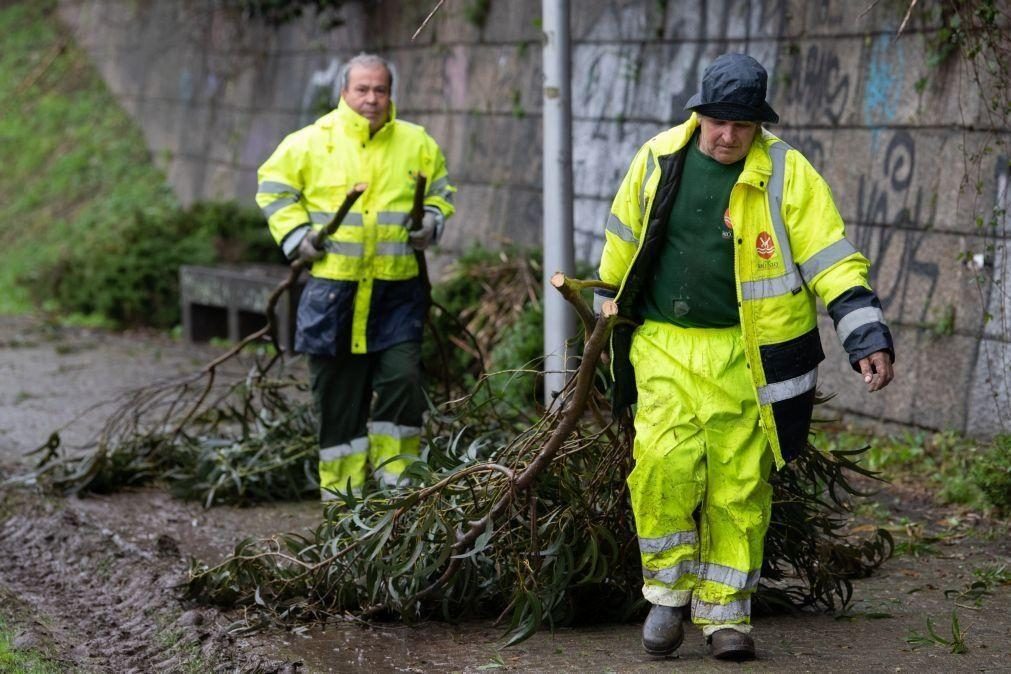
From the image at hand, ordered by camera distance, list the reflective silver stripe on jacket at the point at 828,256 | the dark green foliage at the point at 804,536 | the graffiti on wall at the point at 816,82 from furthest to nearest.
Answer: the graffiti on wall at the point at 816,82, the dark green foliage at the point at 804,536, the reflective silver stripe on jacket at the point at 828,256

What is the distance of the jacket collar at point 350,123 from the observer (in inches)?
256

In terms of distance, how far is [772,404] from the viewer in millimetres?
4555

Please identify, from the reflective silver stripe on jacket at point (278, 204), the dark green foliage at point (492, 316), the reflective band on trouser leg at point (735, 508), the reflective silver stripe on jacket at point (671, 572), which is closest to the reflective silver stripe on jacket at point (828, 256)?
the reflective band on trouser leg at point (735, 508)

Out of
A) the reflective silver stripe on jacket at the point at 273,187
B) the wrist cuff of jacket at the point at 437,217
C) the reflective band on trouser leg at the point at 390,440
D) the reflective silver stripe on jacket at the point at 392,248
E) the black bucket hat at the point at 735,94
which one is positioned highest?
the black bucket hat at the point at 735,94

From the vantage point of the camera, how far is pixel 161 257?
12984 millimetres

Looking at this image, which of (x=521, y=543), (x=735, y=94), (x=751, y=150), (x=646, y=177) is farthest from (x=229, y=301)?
(x=735, y=94)

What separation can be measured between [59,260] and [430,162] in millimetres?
8878

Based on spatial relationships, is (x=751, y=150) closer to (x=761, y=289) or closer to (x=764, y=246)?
(x=764, y=246)

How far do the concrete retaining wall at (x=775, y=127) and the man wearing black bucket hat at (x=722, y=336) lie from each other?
2439 mm

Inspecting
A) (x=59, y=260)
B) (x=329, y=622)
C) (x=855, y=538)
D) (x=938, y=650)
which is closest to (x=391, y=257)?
(x=329, y=622)

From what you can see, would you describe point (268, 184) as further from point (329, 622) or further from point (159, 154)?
point (159, 154)

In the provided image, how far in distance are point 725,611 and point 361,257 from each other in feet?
8.54

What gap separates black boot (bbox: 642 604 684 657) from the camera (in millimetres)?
4590

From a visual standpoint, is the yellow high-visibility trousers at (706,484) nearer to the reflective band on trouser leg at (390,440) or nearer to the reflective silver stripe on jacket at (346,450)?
the reflective band on trouser leg at (390,440)
